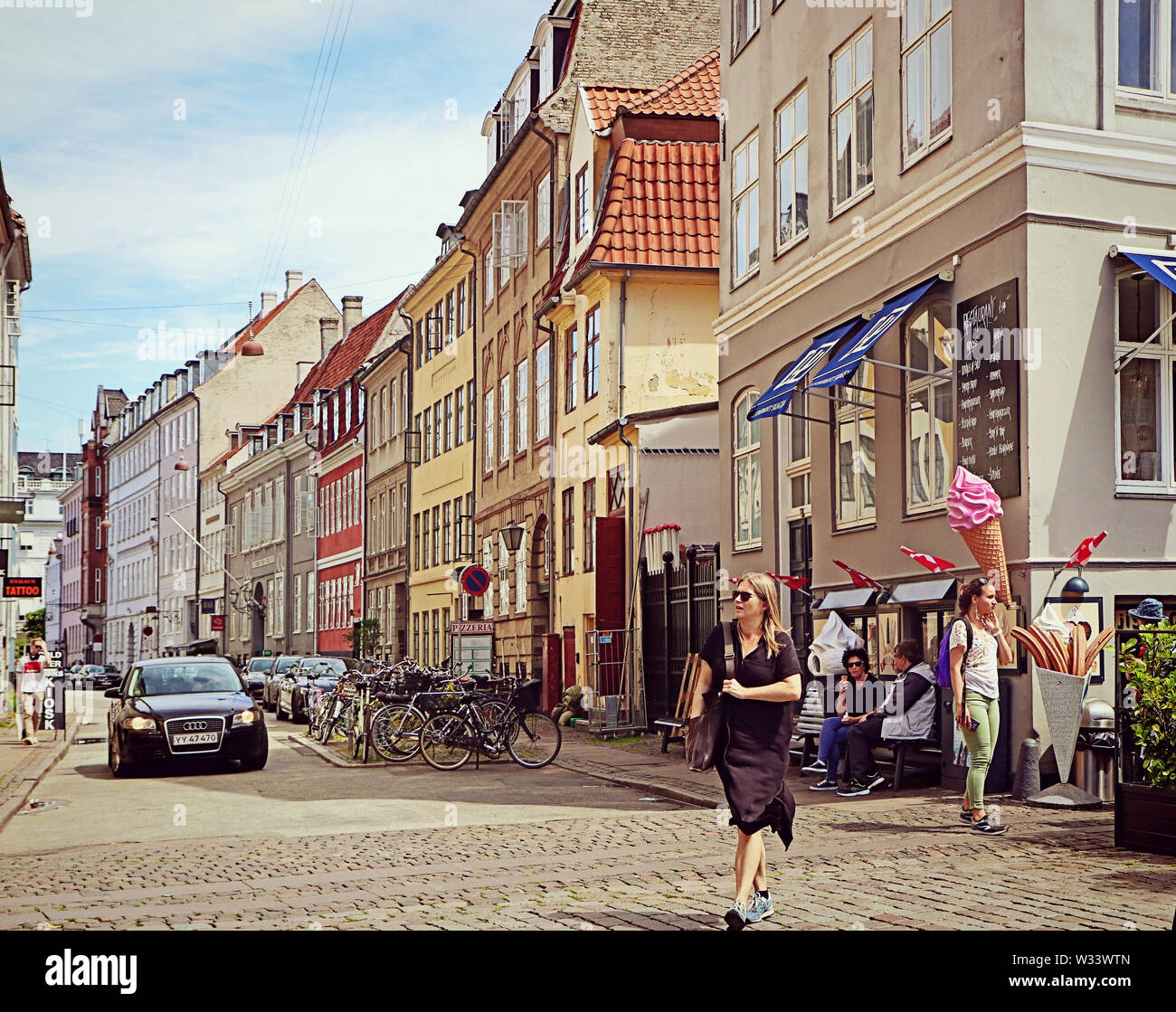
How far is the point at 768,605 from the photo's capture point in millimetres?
8375

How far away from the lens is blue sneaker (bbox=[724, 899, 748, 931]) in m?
7.96

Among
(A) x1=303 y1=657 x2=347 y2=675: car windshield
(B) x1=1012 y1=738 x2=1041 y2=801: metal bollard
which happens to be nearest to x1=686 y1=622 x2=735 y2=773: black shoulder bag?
(B) x1=1012 y1=738 x2=1041 y2=801: metal bollard

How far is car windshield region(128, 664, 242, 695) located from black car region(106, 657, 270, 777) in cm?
2

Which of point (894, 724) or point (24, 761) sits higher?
point (894, 724)

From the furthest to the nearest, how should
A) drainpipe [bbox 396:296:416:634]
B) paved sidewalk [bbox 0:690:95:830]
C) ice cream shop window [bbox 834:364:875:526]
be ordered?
drainpipe [bbox 396:296:416:634] → ice cream shop window [bbox 834:364:875:526] → paved sidewalk [bbox 0:690:95:830]

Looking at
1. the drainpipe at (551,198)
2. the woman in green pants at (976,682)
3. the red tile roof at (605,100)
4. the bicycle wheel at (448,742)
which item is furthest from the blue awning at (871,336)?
the drainpipe at (551,198)

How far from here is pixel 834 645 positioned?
17.8 metres

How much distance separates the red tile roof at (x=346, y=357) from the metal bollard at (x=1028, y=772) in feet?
150

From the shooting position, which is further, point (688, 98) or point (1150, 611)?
point (688, 98)

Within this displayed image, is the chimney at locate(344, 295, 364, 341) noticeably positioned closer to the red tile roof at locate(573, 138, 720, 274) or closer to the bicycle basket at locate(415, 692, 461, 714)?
the red tile roof at locate(573, 138, 720, 274)

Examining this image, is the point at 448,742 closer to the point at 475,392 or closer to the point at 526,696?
the point at 526,696

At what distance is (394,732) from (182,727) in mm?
2601

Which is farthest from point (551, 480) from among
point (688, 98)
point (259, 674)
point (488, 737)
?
point (488, 737)
